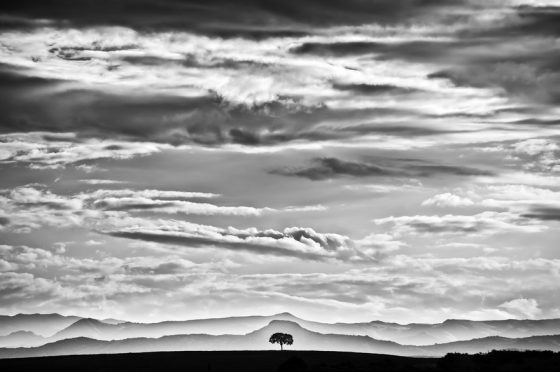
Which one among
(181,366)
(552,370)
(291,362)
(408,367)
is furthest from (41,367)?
(552,370)

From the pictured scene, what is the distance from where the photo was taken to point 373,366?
10962 cm

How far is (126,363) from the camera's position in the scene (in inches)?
7790

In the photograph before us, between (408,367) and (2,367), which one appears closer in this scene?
(408,367)

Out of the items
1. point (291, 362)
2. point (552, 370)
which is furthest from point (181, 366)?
point (552, 370)

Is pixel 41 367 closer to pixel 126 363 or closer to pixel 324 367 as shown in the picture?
pixel 126 363

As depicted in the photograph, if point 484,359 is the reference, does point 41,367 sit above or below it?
above

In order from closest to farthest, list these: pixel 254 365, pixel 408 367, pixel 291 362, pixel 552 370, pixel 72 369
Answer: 1. pixel 552 370
2. pixel 408 367
3. pixel 291 362
4. pixel 254 365
5. pixel 72 369

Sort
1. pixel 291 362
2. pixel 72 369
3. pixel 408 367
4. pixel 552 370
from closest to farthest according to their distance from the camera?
pixel 552 370
pixel 408 367
pixel 291 362
pixel 72 369

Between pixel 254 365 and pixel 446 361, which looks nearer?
pixel 446 361

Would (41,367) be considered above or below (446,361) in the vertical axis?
above

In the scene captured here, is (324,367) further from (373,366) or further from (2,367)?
(2,367)

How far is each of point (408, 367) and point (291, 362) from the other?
16.8 m

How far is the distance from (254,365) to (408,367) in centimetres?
7626

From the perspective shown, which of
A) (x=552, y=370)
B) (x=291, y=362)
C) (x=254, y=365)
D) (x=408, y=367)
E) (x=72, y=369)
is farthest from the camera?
(x=72, y=369)
